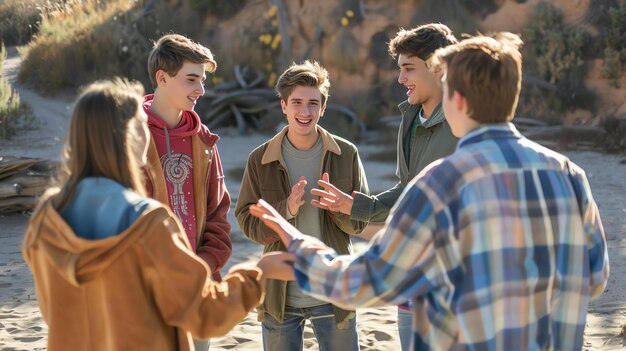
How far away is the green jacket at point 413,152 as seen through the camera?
3.55 m

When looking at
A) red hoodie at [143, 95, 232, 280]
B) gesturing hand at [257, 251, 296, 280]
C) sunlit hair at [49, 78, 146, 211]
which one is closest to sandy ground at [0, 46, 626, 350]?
red hoodie at [143, 95, 232, 280]

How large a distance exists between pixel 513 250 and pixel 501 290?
0.11 metres

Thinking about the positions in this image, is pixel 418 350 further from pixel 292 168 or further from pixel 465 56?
pixel 292 168

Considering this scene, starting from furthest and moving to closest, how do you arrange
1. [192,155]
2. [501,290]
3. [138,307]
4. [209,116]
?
[209,116] → [192,155] → [138,307] → [501,290]

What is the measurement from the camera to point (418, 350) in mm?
2381

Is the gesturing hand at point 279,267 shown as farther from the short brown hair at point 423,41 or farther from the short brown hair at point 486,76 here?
the short brown hair at point 423,41

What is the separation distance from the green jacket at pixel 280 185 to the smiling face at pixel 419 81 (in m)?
0.39

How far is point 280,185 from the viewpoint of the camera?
3764mm

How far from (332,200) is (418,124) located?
1.73ft

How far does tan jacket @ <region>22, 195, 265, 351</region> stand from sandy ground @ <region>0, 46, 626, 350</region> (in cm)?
305

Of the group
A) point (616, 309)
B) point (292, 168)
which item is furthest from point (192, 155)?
Result: point (616, 309)

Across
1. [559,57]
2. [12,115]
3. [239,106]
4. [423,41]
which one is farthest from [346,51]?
[423,41]

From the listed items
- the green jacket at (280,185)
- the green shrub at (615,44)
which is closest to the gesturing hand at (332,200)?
the green jacket at (280,185)

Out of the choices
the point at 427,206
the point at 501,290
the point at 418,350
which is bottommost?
the point at 418,350
